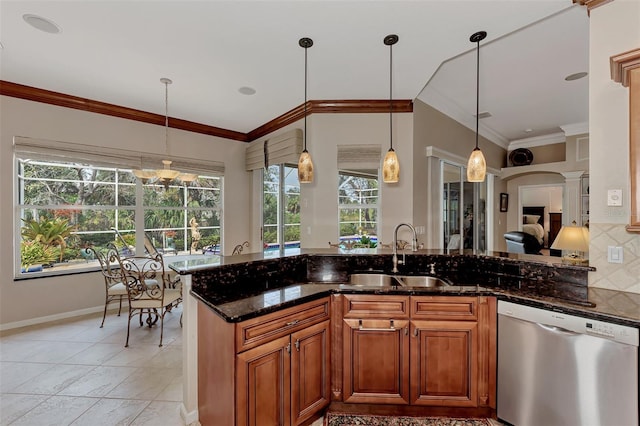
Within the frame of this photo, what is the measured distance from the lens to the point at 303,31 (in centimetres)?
249

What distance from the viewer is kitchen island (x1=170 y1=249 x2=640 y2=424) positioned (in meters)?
1.70

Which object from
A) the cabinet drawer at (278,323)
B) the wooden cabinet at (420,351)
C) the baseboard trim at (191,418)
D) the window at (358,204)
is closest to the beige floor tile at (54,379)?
the baseboard trim at (191,418)

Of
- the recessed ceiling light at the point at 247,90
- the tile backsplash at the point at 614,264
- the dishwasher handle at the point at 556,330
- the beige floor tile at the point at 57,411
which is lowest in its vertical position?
the beige floor tile at the point at 57,411

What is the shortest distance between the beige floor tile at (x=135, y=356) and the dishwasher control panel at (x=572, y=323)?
3.11 m

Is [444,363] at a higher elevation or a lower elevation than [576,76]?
lower

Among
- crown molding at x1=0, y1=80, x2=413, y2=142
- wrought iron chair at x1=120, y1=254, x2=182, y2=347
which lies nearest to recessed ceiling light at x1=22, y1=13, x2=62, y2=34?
crown molding at x1=0, y1=80, x2=413, y2=142

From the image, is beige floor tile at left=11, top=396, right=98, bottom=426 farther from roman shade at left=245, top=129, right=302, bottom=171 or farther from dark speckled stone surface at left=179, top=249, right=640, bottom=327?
roman shade at left=245, top=129, right=302, bottom=171

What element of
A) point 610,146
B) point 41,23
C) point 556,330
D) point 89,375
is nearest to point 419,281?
point 556,330

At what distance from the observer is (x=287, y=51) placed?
2.80 meters

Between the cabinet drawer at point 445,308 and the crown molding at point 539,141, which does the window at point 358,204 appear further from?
the crown molding at point 539,141

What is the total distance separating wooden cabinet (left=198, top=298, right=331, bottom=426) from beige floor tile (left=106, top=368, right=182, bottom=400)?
0.71 meters

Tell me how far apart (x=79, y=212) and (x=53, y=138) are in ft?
3.30

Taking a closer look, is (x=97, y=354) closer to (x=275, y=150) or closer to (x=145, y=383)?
(x=145, y=383)

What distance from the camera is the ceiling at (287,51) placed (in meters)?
2.25
